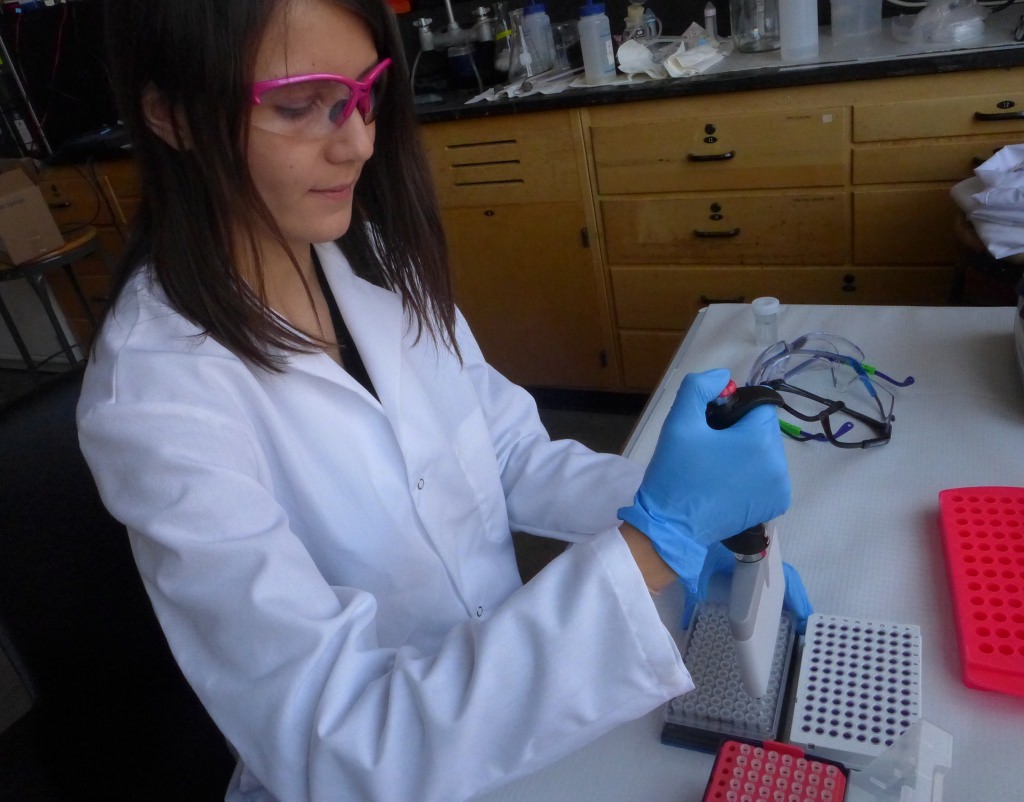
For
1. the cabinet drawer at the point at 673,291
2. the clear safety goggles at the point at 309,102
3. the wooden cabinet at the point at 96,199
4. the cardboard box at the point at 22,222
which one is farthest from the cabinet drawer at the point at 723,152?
the cardboard box at the point at 22,222

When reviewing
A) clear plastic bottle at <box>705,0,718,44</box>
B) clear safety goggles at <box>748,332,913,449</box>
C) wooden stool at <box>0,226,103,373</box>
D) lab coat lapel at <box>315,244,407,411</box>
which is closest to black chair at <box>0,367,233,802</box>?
lab coat lapel at <box>315,244,407,411</box>

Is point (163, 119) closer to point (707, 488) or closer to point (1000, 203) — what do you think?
point (707, 488)

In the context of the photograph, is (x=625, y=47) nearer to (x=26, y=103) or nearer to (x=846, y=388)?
(x=846, y=388)

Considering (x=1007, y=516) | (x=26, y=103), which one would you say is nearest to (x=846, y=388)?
(x=1007, y=516)

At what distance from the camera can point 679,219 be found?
216 centimetres

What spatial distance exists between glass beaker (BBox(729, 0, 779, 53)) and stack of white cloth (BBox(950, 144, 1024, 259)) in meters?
0.72

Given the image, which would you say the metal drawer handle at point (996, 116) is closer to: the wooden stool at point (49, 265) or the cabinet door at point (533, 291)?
the cabinet door at point (533, 291)

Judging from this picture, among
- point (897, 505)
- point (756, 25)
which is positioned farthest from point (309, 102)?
point (756, 25)

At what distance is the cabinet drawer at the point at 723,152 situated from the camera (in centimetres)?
192

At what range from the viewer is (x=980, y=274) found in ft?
5.62

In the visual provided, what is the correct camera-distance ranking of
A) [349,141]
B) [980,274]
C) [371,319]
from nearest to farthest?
[349,141], [371,319], [980,274]

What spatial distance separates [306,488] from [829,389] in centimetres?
63

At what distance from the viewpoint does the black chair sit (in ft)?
2.39

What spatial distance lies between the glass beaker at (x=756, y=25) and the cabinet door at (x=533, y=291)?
613mm
